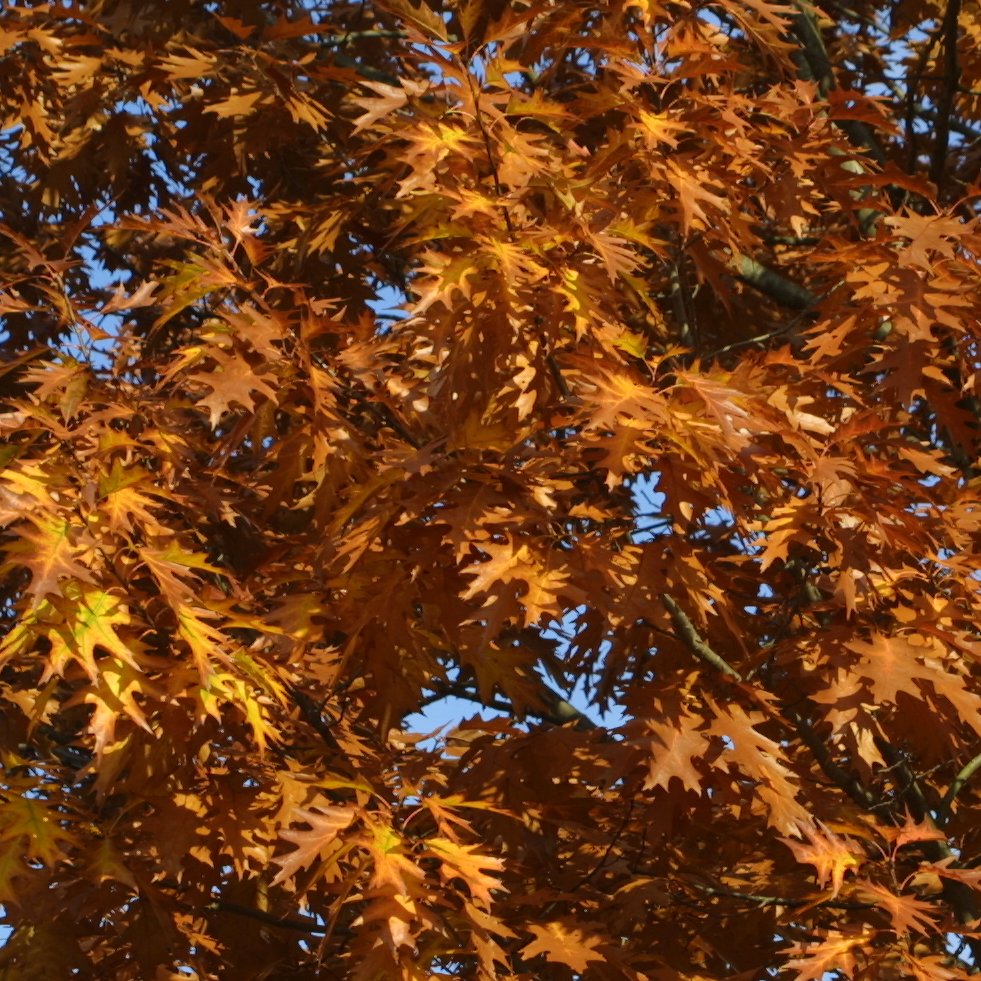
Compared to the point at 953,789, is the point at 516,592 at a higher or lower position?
higher

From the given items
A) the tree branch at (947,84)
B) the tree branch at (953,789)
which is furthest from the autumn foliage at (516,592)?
the tree branch at (947,84)

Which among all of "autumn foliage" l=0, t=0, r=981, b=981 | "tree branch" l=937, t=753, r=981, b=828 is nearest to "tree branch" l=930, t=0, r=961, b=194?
"autumn foliage" l=0, t=0, r=981, b=981

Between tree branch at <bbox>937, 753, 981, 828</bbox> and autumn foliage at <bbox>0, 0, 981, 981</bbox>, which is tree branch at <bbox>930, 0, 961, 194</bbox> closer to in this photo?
autumn foliage at <bbox>0, 0, 981, 981</bbox>

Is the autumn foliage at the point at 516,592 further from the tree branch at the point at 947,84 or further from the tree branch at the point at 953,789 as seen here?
the tree branch at the point at 947,84

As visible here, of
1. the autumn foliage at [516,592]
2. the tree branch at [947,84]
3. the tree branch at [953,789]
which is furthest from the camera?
the tree branch at [947,84]

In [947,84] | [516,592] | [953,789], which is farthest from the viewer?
[947,84]

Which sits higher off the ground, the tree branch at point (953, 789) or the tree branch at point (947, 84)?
the tree branch at point (947, 84)

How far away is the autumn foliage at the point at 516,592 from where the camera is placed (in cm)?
284

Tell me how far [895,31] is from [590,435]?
385cm

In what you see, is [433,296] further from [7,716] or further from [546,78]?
[7,716]

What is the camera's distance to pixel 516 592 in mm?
2854

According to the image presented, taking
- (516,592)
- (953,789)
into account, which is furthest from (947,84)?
(516,592)

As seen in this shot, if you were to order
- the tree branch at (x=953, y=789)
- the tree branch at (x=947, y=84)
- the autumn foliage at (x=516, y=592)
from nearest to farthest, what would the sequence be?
1. the autumn foliage at (x=516, y=592)
2. the tree branch at (x=953, y=789)
3. the tree branch at (x=947, y=84)

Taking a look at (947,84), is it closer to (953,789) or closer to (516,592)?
(953,789)
